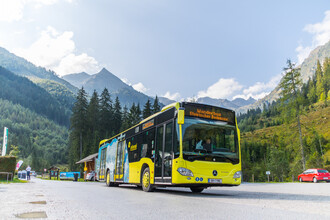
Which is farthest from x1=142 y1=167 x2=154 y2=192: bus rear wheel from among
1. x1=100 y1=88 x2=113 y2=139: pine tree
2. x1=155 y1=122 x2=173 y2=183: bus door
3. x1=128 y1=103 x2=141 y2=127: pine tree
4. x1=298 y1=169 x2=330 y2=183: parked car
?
x1=100 y1=88 x2=113 y2=139: pine tree

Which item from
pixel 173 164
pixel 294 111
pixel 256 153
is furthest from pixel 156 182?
pixel 256 153

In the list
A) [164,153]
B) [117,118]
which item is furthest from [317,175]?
[117,118]

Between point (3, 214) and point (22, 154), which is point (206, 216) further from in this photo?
point (22, 154)

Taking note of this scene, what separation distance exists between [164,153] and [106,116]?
62.7 metres

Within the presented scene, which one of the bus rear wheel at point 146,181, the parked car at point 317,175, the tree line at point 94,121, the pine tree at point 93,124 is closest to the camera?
the bus rear wheel at point 146,181

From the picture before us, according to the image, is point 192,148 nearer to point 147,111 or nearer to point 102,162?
point 102,162

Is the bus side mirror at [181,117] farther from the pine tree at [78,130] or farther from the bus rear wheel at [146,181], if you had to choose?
the pine tree at [78,130]

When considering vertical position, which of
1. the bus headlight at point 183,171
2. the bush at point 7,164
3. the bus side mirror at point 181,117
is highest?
the bus side mirror at point 181,117

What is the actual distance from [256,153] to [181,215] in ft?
415

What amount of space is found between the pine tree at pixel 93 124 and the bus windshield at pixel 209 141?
5471 cm

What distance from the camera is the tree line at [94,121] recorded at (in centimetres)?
6347

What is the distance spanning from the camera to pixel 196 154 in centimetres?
1017

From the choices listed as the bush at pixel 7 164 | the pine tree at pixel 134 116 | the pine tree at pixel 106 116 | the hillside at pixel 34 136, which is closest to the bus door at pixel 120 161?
the bush at pixel 7 164

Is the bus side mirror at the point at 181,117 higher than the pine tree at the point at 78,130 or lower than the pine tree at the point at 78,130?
lower
